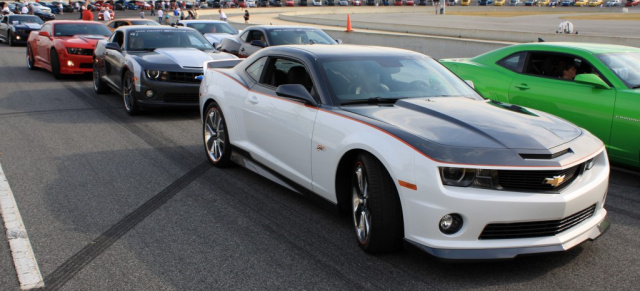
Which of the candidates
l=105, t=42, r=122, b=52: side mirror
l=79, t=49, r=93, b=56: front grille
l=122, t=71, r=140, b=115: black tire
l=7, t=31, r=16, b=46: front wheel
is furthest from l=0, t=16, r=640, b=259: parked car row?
l=7, t=31, r=16, b=46: front wheel

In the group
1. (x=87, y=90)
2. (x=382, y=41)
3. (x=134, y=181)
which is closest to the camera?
(x=134, y=181)

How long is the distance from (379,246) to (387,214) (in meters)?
0.29

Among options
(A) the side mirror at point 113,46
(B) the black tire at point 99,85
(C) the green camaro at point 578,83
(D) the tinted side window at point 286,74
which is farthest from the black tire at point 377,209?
(B) the black tire at point 99,85

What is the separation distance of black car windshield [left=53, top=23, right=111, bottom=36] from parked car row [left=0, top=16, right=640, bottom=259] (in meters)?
9.70

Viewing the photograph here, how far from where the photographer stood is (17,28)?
1117 inches

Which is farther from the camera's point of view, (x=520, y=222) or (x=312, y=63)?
(x=312, y=63)

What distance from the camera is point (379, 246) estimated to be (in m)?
4.27

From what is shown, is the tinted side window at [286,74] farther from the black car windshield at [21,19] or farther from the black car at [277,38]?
the black car windshield at [21,19]

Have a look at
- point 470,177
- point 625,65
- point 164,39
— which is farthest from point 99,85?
point 470,177

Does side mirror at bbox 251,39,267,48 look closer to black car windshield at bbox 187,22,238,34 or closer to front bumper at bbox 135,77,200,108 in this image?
front bumper at bbox 135,77,200,108

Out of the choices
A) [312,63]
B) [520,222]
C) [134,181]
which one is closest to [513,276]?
[520,222]

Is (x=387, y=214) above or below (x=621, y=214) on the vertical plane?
above

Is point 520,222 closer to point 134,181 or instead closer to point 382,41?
point 134,181

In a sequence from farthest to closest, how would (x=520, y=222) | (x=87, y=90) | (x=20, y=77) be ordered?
(x=20, y=77)
(x=87, y=90)
(x=520, y=222)
